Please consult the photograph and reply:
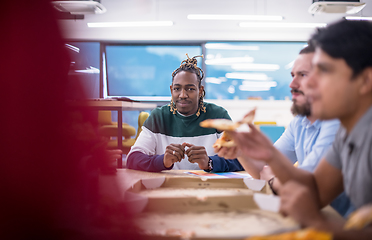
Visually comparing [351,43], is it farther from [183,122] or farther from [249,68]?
[249,68]

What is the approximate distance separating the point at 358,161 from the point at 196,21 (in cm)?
600

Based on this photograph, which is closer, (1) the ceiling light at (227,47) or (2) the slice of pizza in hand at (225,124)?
(2) the slice of pizza in hand at (225,124)

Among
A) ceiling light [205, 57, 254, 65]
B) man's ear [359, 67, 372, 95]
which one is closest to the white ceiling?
ceiling light [205, 57, 254, 65]

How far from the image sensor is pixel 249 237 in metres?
0.47

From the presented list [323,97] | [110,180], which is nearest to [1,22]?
[110,180]

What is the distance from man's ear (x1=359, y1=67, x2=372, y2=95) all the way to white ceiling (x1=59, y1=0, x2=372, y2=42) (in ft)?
19.2

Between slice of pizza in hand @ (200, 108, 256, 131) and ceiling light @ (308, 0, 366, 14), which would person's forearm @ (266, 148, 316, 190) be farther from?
ceiling light @ (308, 0, 366, 14)

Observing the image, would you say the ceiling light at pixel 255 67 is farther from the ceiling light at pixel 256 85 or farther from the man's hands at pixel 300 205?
the man's hands at pixel 300 205

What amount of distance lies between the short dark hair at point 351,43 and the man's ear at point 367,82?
11 millimetres

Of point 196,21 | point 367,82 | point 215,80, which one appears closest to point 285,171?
point 367,82

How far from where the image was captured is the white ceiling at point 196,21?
5.95 meters

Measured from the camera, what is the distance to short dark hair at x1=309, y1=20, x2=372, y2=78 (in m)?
0.58

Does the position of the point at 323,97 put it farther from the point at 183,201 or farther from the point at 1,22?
the point at 1,22

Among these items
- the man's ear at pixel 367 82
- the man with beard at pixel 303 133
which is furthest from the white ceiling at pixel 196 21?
the man's ear at pixel 367 82
